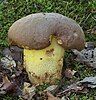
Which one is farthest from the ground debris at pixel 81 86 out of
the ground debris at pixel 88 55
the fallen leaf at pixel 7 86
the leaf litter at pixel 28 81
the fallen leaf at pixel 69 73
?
the fallen leaf at pixel 7 86

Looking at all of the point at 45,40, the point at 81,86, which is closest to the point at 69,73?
the point at 81,86

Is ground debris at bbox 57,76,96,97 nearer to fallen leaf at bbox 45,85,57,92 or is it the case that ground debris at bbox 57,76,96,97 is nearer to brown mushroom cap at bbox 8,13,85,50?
fallen leaf at bbox 45,85,57,92

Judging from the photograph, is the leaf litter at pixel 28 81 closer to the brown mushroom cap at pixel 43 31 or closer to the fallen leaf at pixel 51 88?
the fallen leaf at pixel 51 88

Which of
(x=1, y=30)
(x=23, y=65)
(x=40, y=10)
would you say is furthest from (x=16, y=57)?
(x=40, y=10)

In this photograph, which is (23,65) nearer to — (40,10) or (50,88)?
(50,88)

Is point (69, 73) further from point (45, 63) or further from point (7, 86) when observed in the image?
point (7, 86)

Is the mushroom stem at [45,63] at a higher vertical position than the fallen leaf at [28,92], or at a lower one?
higher

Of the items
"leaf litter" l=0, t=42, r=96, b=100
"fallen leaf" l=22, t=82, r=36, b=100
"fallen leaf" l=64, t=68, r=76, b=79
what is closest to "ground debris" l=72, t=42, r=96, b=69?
"leaf litter" l=0, t=42, r=96, b=100
